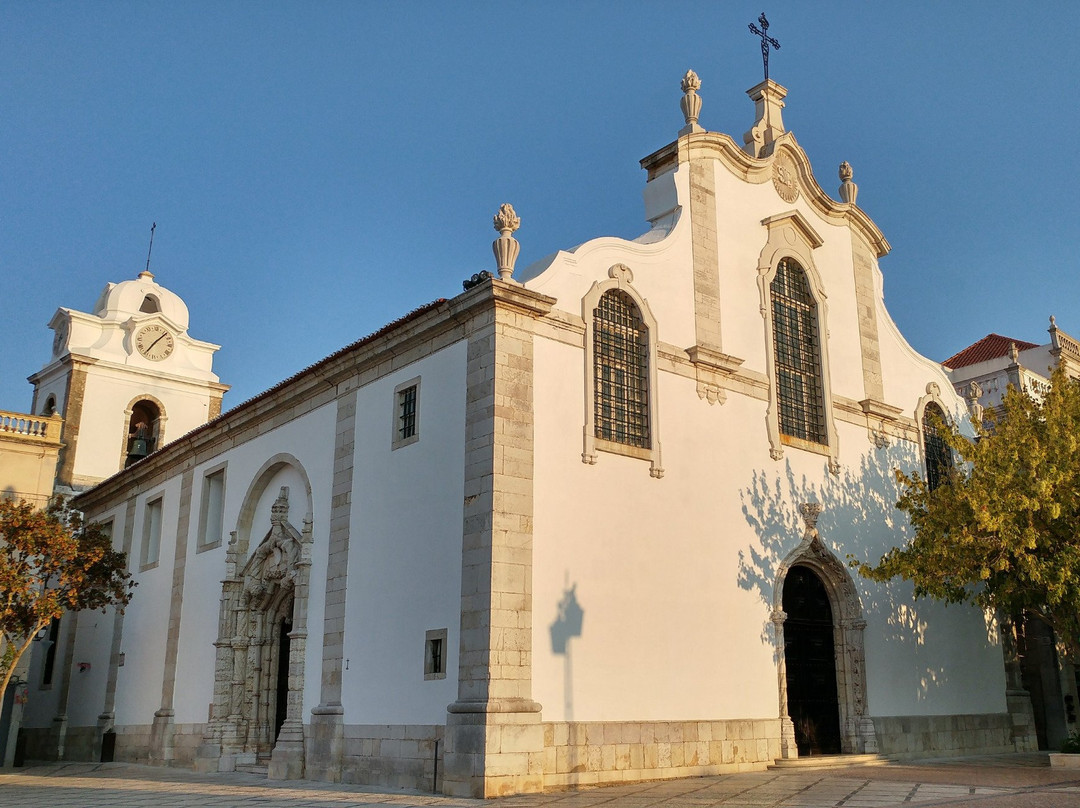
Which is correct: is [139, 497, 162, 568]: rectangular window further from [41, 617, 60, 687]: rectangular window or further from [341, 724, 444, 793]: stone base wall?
[341, 724, 444, 793]: stone base wall

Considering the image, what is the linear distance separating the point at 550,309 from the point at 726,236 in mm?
5579

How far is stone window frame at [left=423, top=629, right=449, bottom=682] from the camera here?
15055 mm

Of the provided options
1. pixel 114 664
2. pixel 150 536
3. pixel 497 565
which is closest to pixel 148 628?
pixel 114 664

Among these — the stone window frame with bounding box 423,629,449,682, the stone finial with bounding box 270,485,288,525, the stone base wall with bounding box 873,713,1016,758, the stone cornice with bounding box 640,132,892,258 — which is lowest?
the stone base wall with bounding box 873,713,1016,758

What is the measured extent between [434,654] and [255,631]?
7.46m

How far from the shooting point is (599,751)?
1507 cm

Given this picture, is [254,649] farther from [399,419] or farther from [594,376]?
[594,376]

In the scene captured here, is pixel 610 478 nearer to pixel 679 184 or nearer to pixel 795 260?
pixel 679 184

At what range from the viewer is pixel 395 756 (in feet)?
51.2

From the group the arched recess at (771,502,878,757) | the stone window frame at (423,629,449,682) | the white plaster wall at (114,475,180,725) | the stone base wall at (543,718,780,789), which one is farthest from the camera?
the white plaster wall at (114,475,180,725)

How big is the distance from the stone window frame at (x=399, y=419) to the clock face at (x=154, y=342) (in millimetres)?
19910

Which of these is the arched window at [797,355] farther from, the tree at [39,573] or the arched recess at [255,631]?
the tree at [39,573]

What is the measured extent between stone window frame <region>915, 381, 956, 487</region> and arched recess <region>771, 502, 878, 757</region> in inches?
180

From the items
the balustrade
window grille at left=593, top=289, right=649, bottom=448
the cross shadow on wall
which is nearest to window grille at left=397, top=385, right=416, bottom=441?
window grille at left=593, top=289, right=649, bottom=448
